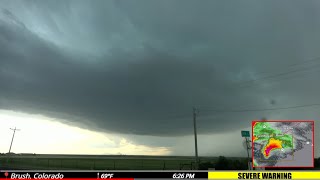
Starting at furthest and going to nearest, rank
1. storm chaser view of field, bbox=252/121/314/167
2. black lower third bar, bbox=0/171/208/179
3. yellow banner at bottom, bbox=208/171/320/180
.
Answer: storm chaser view of field, bbox=252/121/314/167, yellow banner at bottom, bbox=208/171/320/180, black lower third bar, bbox=0/171/208/179

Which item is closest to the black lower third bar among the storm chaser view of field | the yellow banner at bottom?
the yellow banner at bottom

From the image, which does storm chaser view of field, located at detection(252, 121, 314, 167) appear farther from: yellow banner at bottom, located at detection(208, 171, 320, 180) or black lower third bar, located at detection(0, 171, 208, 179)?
black lower third bar, located at detection(0, 171, 208, 179)

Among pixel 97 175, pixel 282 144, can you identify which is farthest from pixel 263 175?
pixel 97 175

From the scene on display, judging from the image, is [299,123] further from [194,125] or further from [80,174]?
[194,125]

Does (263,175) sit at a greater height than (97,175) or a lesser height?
greater

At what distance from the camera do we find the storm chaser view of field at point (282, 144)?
2266 centimetres

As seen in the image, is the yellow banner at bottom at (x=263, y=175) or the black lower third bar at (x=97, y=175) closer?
the black lower third bar at (x=97, y=175)

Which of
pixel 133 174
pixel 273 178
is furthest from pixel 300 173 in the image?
pixel 133 174

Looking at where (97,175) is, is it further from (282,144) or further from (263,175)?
(282,144)

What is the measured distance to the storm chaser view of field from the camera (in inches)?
892

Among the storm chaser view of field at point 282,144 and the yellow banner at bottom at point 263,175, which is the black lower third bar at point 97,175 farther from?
the storm chaser view of field at point 282,144

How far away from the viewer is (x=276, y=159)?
2309 cm

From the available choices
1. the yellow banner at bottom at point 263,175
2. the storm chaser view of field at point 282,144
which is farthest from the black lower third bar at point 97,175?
the storm chaser view of field at point 282,144

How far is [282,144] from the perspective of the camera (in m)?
23.0
